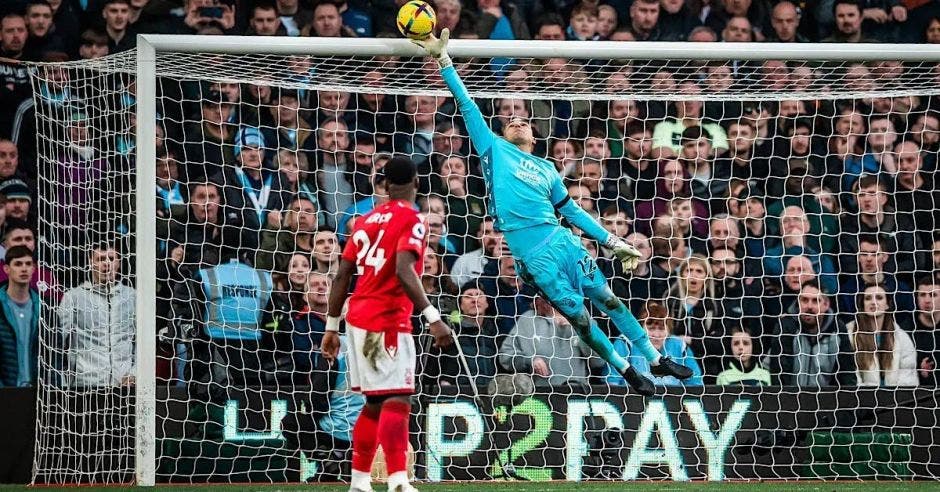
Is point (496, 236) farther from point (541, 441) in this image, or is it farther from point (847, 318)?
point (847, 318)

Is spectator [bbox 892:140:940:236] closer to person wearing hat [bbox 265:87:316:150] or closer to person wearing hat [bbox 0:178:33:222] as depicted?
person wearing hat [bbox 265:87:316:150]

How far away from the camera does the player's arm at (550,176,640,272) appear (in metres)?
9.02

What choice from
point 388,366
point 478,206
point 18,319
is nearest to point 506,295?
point 478,206

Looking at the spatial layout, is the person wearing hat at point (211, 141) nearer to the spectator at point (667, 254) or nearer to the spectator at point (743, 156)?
the spectator at point (667, 254)

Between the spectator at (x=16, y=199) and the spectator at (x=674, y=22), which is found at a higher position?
the spectator at (x=674, y=22)

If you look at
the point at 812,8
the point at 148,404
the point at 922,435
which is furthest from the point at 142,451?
the point at 812,8

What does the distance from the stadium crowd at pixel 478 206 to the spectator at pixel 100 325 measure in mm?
24

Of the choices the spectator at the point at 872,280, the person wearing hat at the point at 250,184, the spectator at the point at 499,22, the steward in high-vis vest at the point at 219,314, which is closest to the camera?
the steward in high-vis vest at the point at 219,314

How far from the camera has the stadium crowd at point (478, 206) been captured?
10.8 meters

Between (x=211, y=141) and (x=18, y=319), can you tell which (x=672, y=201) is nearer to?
(x=211, y=141)

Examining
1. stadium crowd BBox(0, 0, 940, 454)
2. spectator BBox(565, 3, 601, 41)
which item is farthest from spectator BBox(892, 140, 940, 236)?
spectator BBox(565, 3, 601, 41)

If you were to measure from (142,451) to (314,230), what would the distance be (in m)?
2.70

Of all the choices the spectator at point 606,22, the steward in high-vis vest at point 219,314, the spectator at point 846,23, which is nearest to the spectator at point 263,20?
the steward in high-vis vest at point 219,314

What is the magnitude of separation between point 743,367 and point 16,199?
A: 252 inches
